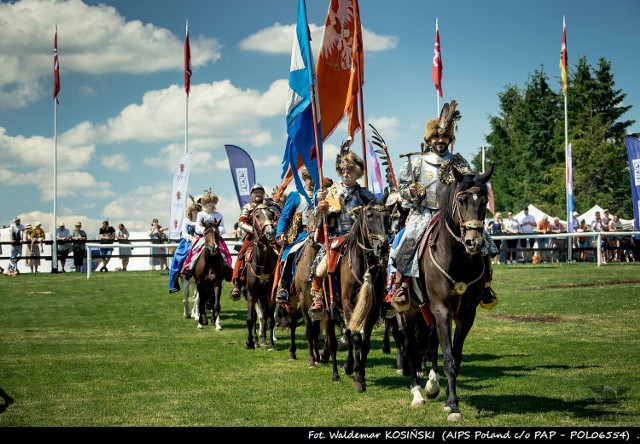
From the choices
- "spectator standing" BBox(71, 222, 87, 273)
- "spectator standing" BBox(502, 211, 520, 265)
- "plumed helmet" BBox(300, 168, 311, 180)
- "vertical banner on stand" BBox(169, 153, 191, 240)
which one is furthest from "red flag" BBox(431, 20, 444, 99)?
"plumed helmet" BBox(300, 168, 311, 180)

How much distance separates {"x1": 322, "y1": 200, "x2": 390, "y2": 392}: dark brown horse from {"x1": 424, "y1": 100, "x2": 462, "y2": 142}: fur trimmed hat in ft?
3.68

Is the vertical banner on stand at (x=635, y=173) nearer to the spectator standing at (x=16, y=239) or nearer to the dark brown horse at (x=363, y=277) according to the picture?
the dark brown horse at (x=363, y=277)

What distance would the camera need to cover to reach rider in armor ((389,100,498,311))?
361 inches

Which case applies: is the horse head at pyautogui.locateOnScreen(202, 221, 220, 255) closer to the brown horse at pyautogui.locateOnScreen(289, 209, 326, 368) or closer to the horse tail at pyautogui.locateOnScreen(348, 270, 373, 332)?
the brown horse at pyautogui.locateOnScreen(289, 209, 326, 368)

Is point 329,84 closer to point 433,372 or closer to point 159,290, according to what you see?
point 433,372

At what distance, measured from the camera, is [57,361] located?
12.8 meters

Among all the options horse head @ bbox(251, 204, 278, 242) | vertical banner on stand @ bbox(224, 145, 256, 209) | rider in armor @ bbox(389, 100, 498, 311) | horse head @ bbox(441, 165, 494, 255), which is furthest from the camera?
vertical banner on stand @ bbox(224, 145, 256, 209)

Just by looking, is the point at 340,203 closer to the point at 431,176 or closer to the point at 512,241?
the point at 431,176

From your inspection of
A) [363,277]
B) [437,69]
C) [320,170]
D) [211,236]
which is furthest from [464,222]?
[437,69]

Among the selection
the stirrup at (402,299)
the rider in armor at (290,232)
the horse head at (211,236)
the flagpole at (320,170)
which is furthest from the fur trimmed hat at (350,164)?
the horse head at (211,236)

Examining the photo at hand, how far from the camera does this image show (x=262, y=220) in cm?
1478

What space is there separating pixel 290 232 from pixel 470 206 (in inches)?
250
